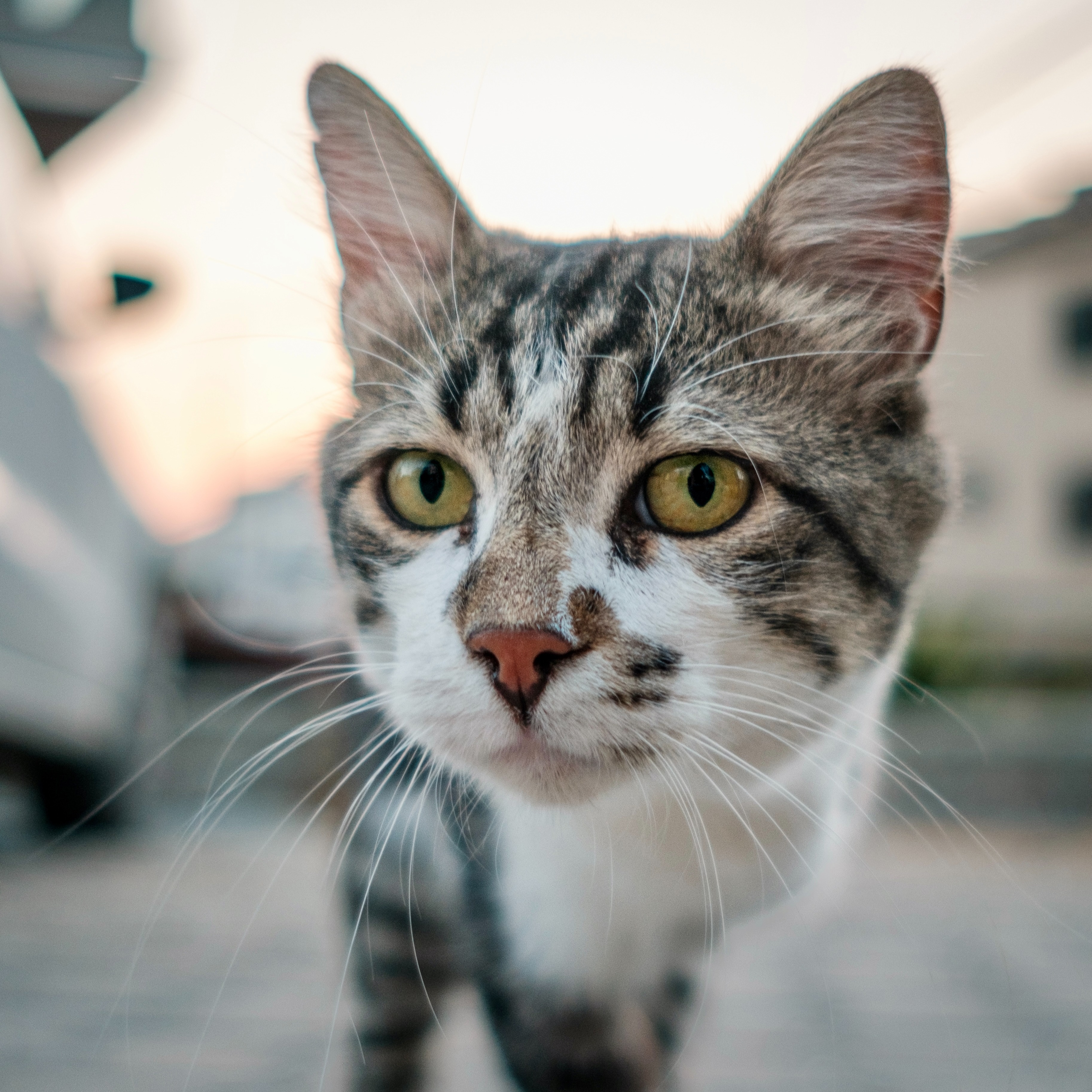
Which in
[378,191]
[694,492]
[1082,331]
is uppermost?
[1082,331]

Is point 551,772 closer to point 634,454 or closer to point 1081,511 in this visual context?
point 634,454

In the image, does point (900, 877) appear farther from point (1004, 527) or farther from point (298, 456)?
point (1004, 527)

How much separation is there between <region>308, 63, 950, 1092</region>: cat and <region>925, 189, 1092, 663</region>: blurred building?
0.10 metres

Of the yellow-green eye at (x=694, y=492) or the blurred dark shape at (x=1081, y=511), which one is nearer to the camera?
the yellow-green eye at (x=694, y=492)

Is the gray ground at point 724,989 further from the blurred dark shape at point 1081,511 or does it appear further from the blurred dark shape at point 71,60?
the blurred dark shape at point 1081,511

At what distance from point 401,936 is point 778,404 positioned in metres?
0.59

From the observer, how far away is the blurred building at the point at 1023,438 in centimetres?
82

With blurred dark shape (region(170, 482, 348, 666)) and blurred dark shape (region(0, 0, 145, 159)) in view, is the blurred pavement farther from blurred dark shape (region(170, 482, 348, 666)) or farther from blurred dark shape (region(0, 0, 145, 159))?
blurred dark shape (region(0, 0, 145, 159))

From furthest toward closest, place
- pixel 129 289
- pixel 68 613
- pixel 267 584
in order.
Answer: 1. pixel 68 613
2. pixel 267 584
3. pixel 129 289

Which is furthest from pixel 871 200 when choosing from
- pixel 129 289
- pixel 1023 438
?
pixel 1023 438

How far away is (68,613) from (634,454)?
4.02 ft

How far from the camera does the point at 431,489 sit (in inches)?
27.9

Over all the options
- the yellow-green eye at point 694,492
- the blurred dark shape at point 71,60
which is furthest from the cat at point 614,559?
the blurred dark shape at point 71,60

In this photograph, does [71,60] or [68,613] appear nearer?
[71,60]
